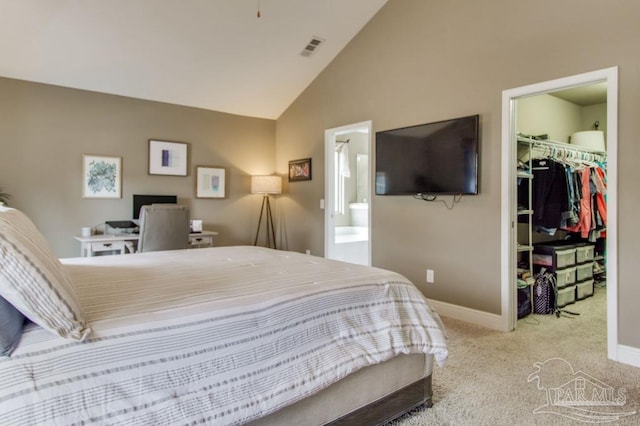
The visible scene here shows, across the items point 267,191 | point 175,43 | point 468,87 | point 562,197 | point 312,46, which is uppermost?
point 312,46

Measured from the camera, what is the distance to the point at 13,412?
0.88 metres

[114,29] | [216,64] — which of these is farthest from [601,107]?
[114,29]

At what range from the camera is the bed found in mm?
991

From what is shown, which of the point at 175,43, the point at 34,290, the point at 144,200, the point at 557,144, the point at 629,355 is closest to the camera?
the point at 34,290

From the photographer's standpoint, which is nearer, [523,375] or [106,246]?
[523,375]

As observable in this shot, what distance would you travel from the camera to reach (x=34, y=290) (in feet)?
3.33

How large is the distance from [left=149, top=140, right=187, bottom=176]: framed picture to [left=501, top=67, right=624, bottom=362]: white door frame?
380 centimetres

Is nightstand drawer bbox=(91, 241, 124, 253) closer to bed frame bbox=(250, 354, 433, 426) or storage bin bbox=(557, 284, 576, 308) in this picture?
bed frame bbox=(250, 354, 433, 426)

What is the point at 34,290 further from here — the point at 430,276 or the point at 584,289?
the point at 584,289

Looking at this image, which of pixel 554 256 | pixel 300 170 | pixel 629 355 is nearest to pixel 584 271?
pixel 554 256

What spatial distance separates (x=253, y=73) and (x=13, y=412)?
4344 millimetres

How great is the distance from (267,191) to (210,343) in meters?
4.18

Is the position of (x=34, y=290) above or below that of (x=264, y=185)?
below

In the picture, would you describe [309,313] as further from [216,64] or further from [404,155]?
[216,64]
